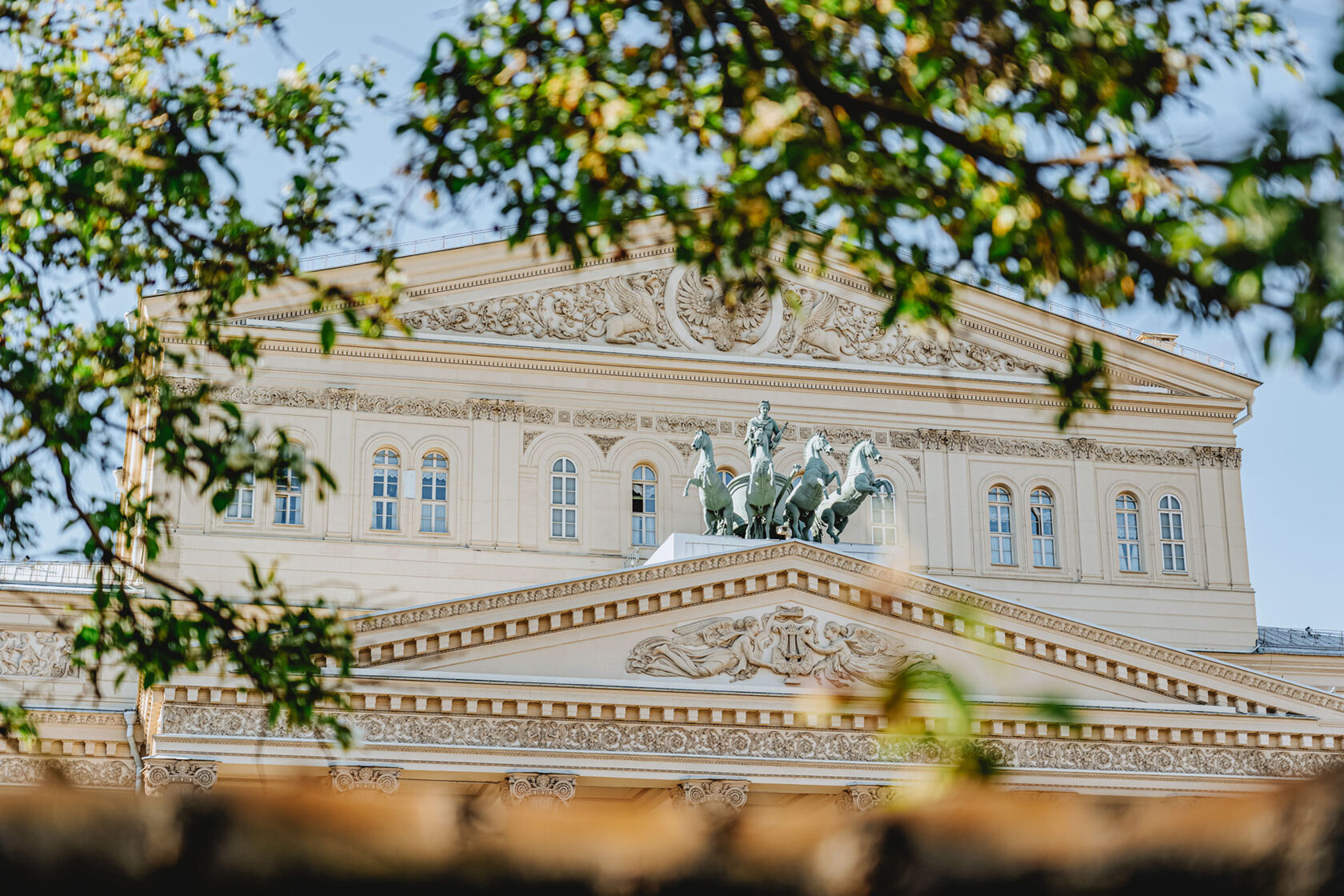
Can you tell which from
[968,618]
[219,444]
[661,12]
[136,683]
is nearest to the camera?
[968,618]

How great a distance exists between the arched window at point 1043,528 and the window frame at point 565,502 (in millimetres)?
10304

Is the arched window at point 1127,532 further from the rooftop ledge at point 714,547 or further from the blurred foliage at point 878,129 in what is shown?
the blurred foliage at point 878,129

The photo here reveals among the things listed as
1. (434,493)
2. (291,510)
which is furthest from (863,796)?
(291,510)

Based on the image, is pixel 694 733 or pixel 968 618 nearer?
pixel 968 618

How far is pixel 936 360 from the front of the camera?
39062 millimetres

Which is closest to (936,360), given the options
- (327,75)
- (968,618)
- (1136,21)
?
(327,75)

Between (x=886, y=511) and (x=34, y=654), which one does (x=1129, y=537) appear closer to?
(x=886, y=511)

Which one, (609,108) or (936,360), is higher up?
(936,360)

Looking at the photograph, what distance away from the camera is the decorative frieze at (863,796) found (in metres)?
28.1

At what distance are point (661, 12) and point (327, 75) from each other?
15.3 ft

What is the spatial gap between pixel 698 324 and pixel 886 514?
5853 millimetres

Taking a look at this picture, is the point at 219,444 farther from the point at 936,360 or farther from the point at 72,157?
the point at 936,360

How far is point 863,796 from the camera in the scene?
1110 inches

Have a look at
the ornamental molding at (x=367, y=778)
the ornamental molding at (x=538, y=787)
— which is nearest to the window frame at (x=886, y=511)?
the ornamental molding at (x=538, y=787)
